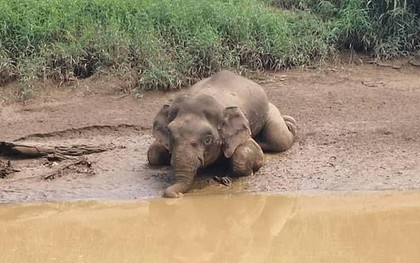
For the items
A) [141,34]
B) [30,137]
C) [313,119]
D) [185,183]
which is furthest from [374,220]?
[141,34]

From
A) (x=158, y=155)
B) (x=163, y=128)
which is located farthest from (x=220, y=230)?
(x=158, y=155)

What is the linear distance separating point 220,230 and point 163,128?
1473 mm

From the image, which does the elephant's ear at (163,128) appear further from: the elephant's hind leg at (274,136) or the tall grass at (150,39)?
the tall grass at (150,39)

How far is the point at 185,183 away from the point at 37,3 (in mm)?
4880

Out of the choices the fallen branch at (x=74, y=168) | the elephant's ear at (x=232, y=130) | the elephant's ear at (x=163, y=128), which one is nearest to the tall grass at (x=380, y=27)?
the elephant's ear at (x=232, y=130)

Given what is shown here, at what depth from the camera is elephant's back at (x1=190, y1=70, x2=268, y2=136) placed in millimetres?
8625

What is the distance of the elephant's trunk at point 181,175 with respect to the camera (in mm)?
7930

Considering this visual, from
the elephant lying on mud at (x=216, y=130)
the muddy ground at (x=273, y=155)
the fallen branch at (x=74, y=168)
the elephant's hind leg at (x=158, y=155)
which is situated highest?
the elephant lying on mud at (x=216, y=130)

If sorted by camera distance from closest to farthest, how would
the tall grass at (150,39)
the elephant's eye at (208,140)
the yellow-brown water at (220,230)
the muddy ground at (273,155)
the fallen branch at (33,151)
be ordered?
the yellow-brown water at (220,230), the elephant's eye at (208,140), the muddy ground at (273,155), the fallen branch at (33,151), the tall grass at (150,39)

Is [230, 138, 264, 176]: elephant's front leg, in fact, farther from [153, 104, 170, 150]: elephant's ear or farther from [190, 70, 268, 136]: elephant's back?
[153, 104, 170, 150]: elephant's ear

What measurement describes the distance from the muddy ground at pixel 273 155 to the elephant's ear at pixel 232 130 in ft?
1.10

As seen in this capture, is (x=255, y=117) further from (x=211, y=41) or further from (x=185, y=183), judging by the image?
(x=211, y=41)

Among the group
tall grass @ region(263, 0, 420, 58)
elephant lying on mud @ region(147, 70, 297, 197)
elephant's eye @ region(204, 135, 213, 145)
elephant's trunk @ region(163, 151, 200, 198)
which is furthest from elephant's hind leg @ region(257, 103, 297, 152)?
tall grass @ region(263, 0, 420, 58)

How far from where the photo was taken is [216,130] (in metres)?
8.16
